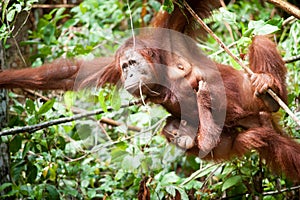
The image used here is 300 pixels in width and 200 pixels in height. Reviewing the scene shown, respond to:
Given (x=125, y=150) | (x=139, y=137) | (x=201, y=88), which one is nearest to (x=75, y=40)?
(x=139, y=137)

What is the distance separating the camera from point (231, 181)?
11.3 feet

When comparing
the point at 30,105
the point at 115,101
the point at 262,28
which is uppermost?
the point at 262,28

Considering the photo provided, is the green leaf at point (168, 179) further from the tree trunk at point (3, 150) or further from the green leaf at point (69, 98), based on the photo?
the tree trunk at point (3, 150)

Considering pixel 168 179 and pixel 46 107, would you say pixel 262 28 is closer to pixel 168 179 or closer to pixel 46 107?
pixel 168 179

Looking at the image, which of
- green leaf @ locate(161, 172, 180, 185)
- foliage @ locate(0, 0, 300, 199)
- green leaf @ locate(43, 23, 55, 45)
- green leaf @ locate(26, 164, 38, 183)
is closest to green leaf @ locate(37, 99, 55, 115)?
foliage @ locate(0, 0, 300, 199)

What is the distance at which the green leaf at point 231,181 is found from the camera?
3.41 metres

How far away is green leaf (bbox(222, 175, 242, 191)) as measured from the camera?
3.41 metres

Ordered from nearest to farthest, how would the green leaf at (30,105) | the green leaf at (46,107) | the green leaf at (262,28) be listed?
the green leaf at (262,28) < the green leaf at (46,107) < the green leaf at (30,105)

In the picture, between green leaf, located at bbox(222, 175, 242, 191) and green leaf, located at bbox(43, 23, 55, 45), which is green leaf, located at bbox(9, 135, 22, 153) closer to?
green leaf, located at bbox(43, 23, 55, 45)

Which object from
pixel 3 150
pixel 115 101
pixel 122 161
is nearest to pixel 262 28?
pixel 115 101

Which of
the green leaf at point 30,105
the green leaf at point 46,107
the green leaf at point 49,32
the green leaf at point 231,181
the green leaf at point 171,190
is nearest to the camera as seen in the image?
the green leaf at point 171,190

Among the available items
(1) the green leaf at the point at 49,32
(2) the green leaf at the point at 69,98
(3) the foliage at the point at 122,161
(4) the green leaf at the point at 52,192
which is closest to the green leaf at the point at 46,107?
(3) the foliage at the point at 122,161

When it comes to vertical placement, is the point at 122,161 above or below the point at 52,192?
above

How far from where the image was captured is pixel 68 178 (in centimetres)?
415
